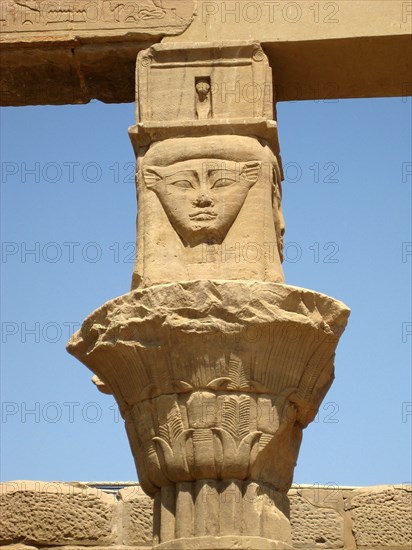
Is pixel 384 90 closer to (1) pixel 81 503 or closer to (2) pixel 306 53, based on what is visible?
(2) pixel 306 53

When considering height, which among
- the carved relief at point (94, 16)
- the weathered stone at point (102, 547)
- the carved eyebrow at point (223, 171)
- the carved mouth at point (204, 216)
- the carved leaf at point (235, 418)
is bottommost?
the weathered stone at point (102, 547)

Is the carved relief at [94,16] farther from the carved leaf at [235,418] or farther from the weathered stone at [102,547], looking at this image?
the weathered stone at [102,547]

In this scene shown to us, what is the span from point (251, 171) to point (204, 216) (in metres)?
0.41

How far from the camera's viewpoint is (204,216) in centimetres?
734

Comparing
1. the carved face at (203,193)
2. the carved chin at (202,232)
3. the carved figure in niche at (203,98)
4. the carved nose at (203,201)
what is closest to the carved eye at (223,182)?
the carved face at (203,193)

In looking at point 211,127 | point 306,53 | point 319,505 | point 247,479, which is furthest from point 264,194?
point 319,505

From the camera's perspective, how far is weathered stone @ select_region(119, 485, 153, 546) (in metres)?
9.25

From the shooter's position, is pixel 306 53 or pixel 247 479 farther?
pixel 306 53

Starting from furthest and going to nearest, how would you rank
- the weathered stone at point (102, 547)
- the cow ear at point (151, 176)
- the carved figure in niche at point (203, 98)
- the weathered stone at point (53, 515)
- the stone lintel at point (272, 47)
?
the weathered stone at point (53, 515), the weathered stone at point (102, 547), the stone lintel at point (272, 47), the carved figure in niche at point (203, 98), the cow ear at point (151, 176)

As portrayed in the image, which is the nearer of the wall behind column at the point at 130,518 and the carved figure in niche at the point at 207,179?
the carved figure in niche at the point at 207,179

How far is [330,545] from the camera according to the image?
9281 mm

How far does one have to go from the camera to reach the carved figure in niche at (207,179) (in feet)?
24.1

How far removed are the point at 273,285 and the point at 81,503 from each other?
315 centimetres

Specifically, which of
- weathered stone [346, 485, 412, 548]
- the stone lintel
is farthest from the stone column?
weathered stone [346, 485, 412, 548]
